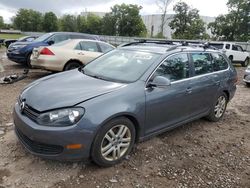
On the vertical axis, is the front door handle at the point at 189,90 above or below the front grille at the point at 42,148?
above

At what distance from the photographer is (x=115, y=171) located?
332cm

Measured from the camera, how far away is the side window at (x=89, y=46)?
8766 millimetres

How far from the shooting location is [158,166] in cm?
351

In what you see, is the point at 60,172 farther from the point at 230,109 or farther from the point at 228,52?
the point at 228,52

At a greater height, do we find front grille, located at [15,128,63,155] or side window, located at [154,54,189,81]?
side window, located at [154,54,189,81]

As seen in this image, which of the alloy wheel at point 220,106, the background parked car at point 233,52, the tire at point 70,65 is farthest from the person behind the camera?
the background parked car at point 233,52

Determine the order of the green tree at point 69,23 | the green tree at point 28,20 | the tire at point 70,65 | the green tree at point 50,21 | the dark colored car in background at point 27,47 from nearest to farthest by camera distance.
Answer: the tire at point 70,65 → the dark colored car in background at point 27,47 → the green tree at point 69,23 → the green tree at point 50,21 → the green tree at point 28,20

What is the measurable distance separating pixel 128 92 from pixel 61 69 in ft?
17.3

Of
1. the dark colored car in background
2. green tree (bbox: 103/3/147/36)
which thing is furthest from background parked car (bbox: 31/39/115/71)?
green tree (bbox: 103/3/147/36)

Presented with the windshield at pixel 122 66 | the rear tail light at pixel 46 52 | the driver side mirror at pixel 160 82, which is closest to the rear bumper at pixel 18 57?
the rear tail light at pixel 46 52

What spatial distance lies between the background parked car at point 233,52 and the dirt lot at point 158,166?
14.0m

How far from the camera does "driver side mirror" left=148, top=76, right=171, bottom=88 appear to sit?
3.52m

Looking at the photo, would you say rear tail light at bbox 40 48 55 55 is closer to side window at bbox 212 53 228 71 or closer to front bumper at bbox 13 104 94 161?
side window at bbox 212 53 228 71

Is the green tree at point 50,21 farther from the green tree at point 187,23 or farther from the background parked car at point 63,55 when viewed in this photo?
the background parked car at point 63,55
